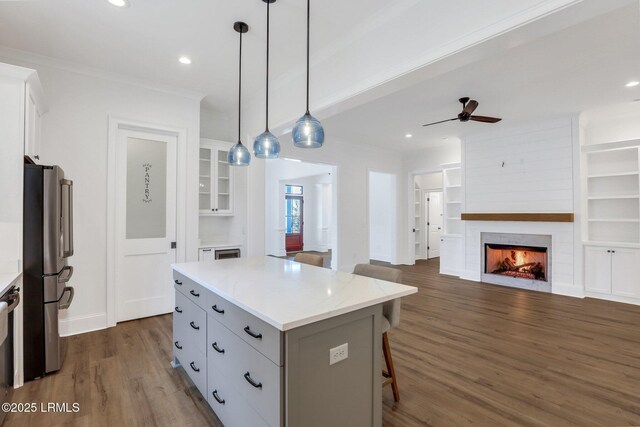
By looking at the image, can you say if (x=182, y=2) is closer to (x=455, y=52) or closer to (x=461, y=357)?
(x=455, y=52)

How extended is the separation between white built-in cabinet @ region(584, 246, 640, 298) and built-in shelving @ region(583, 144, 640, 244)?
0.22 m

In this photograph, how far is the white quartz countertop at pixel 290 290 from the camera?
1.45 metres

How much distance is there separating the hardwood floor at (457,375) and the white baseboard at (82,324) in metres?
0.13

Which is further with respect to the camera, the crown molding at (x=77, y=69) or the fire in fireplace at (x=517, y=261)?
the fire in fireplace at (x=517, y=261)

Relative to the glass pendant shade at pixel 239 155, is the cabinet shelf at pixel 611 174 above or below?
above

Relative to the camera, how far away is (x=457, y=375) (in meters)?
2.57

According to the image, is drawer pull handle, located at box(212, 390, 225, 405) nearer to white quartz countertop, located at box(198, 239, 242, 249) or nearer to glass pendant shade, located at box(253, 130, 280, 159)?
glass pendant shade, located at box(253, 130, 280, 159)

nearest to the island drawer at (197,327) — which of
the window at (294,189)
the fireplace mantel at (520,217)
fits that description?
the fireplace mantel at (520,217)

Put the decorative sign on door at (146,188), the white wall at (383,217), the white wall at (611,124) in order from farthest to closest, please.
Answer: the white wall at (383,217) → the white wall at (611,124) → the decorative sign on door at (146,188)

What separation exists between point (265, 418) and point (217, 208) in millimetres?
3645

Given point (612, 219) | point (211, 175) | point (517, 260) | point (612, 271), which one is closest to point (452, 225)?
point (517, 260)

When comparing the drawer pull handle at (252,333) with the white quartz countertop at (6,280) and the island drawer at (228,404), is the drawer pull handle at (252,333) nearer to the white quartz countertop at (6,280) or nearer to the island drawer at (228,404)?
the island drawer at (228,404)

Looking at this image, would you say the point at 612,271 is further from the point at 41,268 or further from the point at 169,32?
the point at 41,268

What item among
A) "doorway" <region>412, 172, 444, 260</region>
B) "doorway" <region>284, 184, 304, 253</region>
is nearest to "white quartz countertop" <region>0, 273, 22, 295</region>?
"doorway" <region>412, 172, 444, 260</region>
